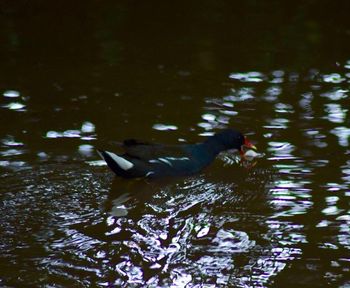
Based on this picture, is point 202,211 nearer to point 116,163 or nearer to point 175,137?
point 116,163

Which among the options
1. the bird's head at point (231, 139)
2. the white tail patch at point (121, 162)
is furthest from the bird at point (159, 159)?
the bird's head at point (231, 139)

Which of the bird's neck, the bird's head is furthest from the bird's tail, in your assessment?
the bird's head

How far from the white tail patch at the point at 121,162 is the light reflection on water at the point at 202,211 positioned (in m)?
0.21

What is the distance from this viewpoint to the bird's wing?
23.7 ft

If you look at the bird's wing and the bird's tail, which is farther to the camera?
the bird's wing

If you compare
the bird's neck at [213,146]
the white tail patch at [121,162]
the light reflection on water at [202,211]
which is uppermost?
the white tail patch at [121,162]

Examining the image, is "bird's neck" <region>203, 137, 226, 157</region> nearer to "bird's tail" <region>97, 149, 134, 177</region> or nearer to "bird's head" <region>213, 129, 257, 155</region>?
"bird's head" <region>213, 129, 257, 155</region>

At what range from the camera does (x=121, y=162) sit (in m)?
7.04

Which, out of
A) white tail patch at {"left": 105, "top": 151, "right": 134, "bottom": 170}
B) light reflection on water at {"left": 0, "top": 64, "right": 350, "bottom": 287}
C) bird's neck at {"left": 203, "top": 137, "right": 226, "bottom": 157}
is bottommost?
light reflection on water at {"left": 0, "top": 64, "right": 350, "bottom": 287}

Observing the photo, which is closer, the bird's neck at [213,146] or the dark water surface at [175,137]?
the dark water surface at [175,137]

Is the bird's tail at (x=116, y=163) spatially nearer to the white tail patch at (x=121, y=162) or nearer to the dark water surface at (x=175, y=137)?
the white tail patch at (x=121, y=162)

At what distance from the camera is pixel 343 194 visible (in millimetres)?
6805

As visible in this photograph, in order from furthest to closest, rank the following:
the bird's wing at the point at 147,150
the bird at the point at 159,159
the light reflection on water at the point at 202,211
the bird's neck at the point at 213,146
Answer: the bird's neck at the point at 213,146 → the bird's wing at the point at 147,150 → the bird at the point at 159,159 → the light reflection on water at the point at 202,211

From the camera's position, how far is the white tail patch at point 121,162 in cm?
697
